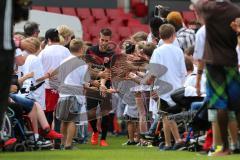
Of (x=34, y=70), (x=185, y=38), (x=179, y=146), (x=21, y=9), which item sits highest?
(x=185, y=38)

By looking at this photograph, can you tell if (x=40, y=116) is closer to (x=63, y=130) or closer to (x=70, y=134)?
(x=70, y=134)

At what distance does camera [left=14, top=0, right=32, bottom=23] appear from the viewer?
550 cm

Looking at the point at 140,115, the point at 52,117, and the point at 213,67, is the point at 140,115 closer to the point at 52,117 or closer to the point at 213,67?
the point at 52,117

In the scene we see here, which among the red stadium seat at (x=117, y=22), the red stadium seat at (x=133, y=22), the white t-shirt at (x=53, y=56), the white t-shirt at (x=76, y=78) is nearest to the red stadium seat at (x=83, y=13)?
the red stadium seat at (x=117, y=22)

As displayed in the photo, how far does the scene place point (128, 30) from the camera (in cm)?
2766

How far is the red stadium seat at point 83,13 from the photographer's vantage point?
93.5 feet

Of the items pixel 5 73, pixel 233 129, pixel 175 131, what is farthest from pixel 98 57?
pixel 5 73

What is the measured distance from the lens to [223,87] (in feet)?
33.9

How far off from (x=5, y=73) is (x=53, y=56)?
8.81 meters

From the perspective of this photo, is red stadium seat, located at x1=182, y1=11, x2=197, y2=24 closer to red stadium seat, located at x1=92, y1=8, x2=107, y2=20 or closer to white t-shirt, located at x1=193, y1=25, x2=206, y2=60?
red stadium seat, located at x1=92, y1=8, x2=107, y2=20

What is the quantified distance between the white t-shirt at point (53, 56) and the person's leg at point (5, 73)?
8616 millimetres

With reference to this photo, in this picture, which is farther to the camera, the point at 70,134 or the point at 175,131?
the point at 70,134

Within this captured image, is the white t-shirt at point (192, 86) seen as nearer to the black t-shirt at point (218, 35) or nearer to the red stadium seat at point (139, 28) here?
the black t-shirt at point (218, 35)

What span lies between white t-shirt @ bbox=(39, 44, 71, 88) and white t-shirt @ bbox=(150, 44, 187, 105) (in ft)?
6.08
